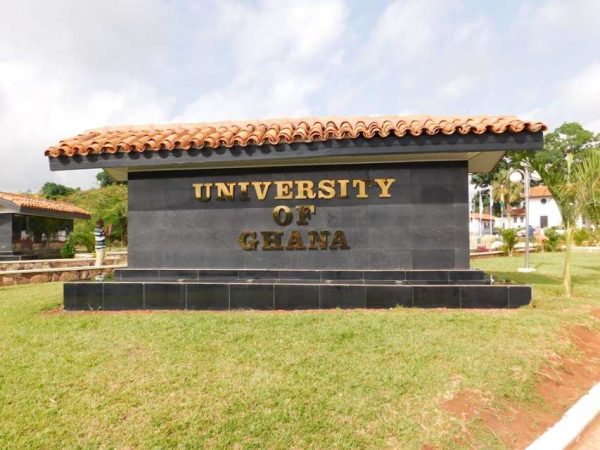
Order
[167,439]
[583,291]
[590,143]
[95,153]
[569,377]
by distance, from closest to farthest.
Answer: [167,439] → [569,377] → [95,153] → [583,291] → [590,143]

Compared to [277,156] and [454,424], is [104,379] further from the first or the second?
[277,156]

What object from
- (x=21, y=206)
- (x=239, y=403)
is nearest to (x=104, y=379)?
(x=239, y=403)

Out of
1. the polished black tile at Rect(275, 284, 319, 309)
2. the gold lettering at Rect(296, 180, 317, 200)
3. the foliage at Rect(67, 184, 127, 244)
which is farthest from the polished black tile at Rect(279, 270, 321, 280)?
the foliage at Rect(67, 184, 127, 244)

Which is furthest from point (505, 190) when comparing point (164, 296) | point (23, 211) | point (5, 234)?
point (5, 234)

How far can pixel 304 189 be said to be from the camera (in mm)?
7785

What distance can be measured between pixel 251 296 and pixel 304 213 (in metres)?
2.11

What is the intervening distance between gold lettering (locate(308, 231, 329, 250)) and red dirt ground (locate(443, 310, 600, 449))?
4342 millimetres

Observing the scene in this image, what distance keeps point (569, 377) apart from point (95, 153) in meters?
8.66

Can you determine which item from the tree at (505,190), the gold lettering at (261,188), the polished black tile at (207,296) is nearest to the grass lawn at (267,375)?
the polished black tile at (207,296)

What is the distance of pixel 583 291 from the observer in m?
8.68

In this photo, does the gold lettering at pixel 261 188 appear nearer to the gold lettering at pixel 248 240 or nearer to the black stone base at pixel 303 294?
the gold lettering at pixel 248 240

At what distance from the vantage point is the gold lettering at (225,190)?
7.93 meters

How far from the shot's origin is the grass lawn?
130 inches

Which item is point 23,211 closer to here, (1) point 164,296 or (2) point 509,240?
(1) point 164,296
